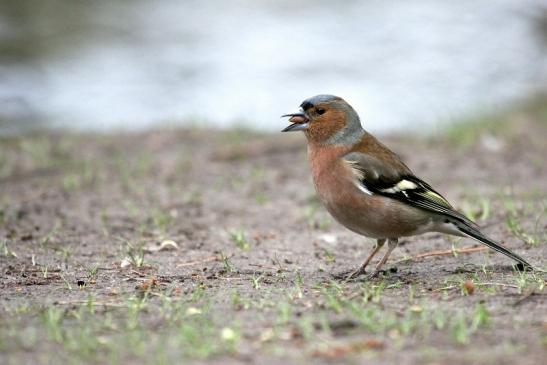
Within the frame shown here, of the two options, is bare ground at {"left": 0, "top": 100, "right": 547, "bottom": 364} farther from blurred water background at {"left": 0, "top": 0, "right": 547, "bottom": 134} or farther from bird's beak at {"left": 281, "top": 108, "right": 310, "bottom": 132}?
blurred water background at {"left": 0, "top": 0, "right": 547, "bottom": 134}

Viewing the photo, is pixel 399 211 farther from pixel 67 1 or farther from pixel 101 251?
pixel 67 1

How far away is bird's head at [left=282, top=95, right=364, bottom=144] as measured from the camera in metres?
6.46

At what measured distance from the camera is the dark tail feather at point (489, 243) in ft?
18.9

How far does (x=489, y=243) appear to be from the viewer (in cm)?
584

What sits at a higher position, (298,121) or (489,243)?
(298,121)

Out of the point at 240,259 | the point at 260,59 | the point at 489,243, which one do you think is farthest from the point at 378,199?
the point at 260,59

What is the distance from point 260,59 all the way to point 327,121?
12.9 metres

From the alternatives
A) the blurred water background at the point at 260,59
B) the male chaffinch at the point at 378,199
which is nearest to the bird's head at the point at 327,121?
the male chaffinch at the point at 378,199

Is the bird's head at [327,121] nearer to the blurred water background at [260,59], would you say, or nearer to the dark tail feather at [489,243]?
the dark tail feather at [489,243]

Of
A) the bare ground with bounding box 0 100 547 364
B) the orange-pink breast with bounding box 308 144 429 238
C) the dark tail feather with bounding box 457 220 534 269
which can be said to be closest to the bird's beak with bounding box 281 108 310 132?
the orange-pink breast with bounding box 308 144 429 238

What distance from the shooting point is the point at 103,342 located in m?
4.21

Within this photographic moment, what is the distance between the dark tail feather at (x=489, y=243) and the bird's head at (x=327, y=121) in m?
1.11

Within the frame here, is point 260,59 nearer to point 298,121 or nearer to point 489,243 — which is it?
point 298,121

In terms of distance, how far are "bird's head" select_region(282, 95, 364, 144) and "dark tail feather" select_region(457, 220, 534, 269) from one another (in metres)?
1.11
